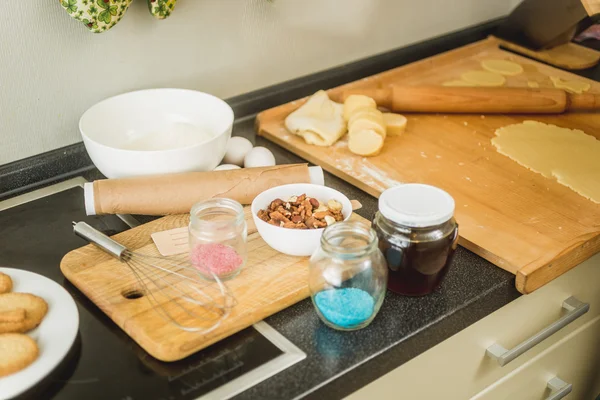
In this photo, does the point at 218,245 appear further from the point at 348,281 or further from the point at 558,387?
the point at 558,387

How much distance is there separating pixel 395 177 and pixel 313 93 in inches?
14.9

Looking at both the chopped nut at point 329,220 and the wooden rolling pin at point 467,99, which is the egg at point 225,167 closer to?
the chopped nut at point 329,220

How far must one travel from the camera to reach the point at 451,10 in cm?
177

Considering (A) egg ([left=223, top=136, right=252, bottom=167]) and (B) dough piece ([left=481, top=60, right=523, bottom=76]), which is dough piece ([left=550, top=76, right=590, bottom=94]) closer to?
(B) dough piece ([left=481, top=60, right=523, bottom=76])

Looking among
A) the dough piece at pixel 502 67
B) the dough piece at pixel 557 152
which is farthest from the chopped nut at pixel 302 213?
the dough piece at pixel 502 67

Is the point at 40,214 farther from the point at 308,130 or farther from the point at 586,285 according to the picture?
the point at 586,285

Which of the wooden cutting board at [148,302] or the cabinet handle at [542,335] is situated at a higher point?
the wooden cutting board at [148,302]

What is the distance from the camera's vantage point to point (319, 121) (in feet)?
4.43

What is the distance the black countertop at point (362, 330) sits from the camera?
820mm

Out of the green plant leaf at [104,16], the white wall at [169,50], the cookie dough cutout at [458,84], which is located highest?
the green plant leaf at [104,16]

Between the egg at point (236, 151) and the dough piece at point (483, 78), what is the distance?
0.60 metres

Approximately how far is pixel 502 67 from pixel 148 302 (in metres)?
1.10

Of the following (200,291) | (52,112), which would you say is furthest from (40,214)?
(200,291)

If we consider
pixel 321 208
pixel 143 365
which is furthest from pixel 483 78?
pixel 143 365
